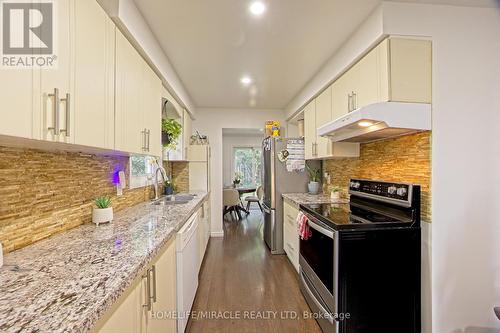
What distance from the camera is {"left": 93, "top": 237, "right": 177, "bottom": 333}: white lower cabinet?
857 millimetres

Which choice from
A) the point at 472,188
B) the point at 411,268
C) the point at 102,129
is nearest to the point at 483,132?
the point at 472,188

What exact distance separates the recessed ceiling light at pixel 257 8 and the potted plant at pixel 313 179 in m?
2.37

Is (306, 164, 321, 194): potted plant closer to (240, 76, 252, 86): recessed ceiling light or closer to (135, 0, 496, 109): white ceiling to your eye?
(135, 0, 496, 109): white ceiling

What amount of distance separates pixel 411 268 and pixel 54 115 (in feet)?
7.27

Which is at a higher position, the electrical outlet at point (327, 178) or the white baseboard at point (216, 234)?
the electrical outlet at point (327, 178)

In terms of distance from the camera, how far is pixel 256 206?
7.61m

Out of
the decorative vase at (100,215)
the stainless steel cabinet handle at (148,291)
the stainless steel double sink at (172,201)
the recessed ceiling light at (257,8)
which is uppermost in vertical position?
the recessed ceiling light at (257,8)

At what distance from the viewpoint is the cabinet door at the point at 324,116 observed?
264cm

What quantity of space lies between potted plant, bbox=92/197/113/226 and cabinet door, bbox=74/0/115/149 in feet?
1.63

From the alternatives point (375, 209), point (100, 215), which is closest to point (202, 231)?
point (100, 215)

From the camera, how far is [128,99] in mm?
1596

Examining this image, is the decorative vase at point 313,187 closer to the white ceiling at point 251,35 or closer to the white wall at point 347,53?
the white wall at point 347,53

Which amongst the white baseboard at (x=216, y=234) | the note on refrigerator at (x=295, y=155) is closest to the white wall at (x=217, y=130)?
the white baseboard at (x=216, y=234)

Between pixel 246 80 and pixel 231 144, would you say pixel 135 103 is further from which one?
pixel 231 144
